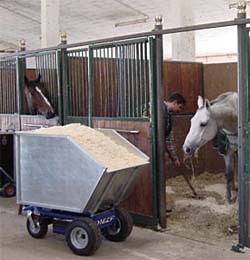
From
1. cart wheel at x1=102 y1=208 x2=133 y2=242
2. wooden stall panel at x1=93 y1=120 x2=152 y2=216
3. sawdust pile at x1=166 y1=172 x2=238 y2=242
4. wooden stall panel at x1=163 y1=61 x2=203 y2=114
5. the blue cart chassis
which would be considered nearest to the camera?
the blue cart chassis

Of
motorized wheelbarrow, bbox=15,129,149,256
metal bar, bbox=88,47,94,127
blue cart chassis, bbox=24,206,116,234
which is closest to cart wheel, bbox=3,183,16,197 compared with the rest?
metal bar, bbox=88,47,94,127

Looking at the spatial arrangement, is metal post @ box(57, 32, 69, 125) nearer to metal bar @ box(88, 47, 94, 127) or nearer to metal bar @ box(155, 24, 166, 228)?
metal bar @ box(88, 47, 94, 127)

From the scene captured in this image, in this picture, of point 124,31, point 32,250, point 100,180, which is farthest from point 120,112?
point 124,31

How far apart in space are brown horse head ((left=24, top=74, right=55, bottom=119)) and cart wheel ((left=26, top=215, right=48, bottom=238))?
1.40m

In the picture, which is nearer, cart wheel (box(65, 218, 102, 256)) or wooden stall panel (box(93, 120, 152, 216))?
cart wheel (box(65, 218, 102, 256))

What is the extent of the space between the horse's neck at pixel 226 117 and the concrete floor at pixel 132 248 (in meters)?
1.15

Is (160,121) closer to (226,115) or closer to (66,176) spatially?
(226,115)

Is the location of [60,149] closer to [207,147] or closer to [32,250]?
[32,250]

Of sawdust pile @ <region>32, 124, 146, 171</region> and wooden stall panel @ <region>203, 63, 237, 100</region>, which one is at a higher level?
wooden stall panel @ <region>203, 63, 237, 100</region>

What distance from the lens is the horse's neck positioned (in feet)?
14.1

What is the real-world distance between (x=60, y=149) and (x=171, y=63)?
260 centimetres

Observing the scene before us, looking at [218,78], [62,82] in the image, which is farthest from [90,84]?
[218,78]

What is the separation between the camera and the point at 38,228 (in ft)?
12.2

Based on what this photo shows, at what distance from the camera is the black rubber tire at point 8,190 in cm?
539
